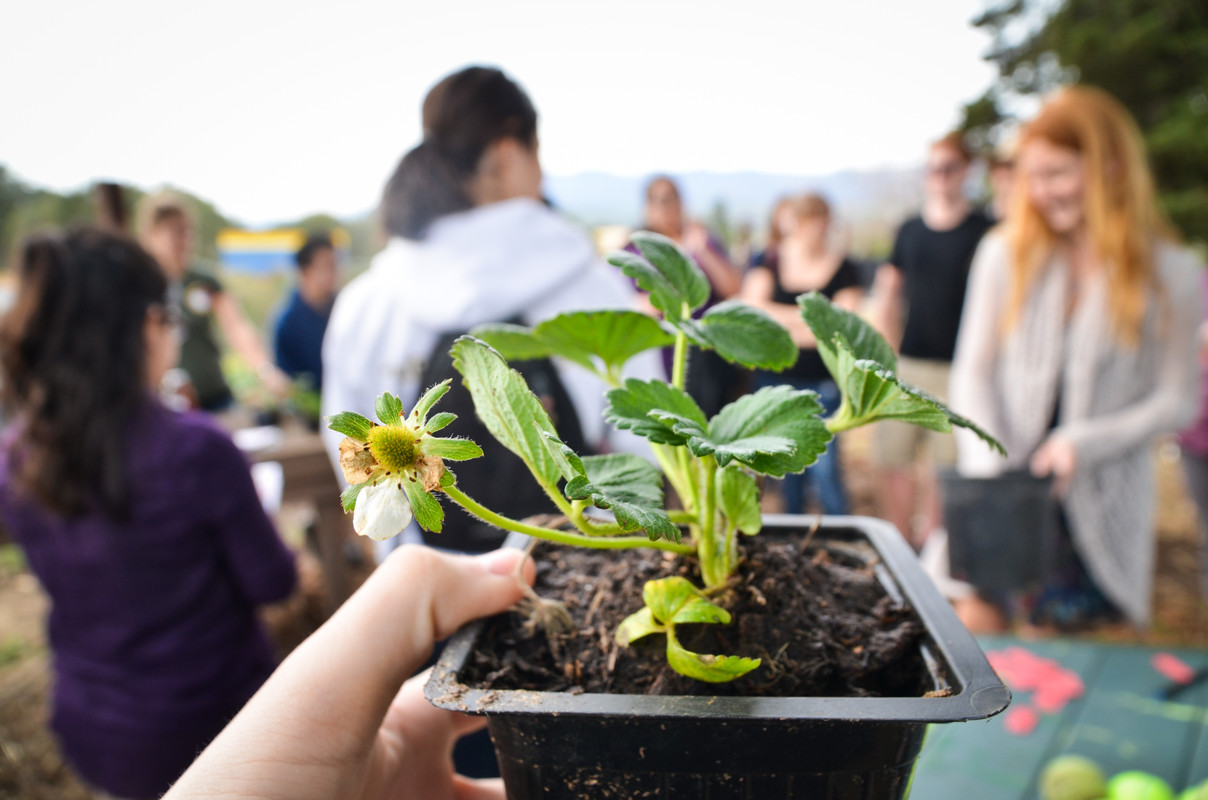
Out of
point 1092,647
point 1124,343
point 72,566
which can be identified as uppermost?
point 1124,343

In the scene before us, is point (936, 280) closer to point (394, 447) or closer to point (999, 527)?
point (999, 527)

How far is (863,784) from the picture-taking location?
36 centimetres

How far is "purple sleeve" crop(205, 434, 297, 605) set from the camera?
116cm

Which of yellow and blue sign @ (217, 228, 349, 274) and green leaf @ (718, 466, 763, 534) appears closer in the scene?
green leaf @ (718, 466, 763, 534)

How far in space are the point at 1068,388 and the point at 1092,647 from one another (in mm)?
527

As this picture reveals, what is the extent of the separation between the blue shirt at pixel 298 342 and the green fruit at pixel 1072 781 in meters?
2.45

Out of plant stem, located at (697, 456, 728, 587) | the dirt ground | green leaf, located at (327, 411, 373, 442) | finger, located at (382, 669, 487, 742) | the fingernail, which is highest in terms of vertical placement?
green leaf, located at (327, 411, 373, 442)

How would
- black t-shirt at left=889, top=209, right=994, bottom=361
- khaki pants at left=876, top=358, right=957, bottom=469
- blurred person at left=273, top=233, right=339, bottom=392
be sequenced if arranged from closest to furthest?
khaki pants at left=876, top=358, right=957, bottom=469 → black t-shirt at left=889, top=209, right=994, bottom=361 → blurred person at left=273, top=233, right=339, bottom=392

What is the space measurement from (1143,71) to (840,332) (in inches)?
224

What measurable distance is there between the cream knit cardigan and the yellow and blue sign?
10.1 feet

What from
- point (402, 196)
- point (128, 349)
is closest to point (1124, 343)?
point (402, 196)

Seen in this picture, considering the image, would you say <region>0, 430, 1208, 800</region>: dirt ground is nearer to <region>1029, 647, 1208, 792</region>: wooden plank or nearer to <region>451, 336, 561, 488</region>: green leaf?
<region>1029, 647, 1208, 792</region>: wooden plank

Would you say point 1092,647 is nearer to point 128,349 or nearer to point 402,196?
point 402,196

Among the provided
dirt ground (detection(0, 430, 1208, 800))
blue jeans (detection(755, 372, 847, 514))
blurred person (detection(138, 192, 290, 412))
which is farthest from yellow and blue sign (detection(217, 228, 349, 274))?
blue jeans (detection(755, 372, 847, 514))
